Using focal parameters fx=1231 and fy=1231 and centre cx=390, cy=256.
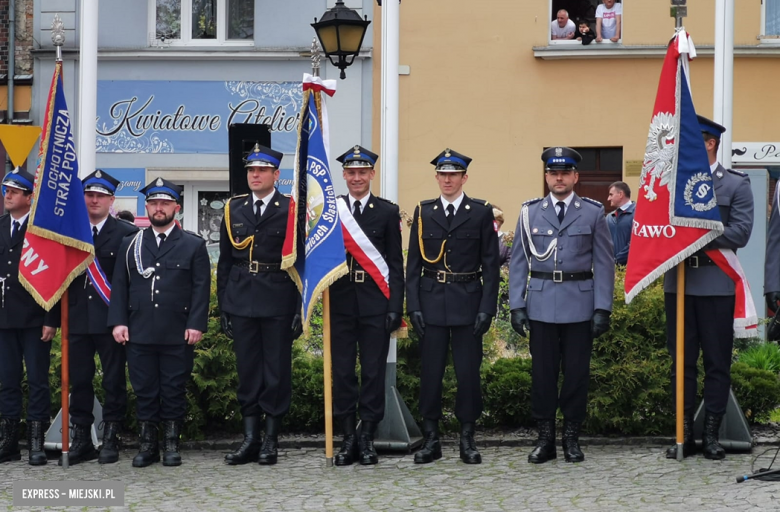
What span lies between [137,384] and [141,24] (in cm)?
1046

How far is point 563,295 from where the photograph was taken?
7973mm

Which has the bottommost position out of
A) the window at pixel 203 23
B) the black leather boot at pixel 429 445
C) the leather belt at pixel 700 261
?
the black leather boot at pixel 429 445

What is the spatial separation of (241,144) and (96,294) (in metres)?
2.05

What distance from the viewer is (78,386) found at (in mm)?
8477

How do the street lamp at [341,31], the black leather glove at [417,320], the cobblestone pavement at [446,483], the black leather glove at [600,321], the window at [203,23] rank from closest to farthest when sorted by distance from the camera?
the cobblestone pavement at [446,483] < the black leather glove at [600,321] < the black leather glove at [417,320] < the street lamp at [341,31] < the window at [203,23]

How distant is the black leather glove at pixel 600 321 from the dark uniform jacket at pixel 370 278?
4.20ft

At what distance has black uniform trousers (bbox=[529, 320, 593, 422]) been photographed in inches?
316

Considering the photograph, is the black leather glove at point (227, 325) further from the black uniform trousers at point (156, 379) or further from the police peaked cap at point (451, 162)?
the police peaked cap at point (451, 162)

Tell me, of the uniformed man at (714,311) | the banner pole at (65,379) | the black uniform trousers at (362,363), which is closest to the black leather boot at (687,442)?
the uniformed man at (714,311)

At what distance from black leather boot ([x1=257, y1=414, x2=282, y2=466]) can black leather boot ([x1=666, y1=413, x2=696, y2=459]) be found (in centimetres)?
259

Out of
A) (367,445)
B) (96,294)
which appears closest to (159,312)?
(96,294)

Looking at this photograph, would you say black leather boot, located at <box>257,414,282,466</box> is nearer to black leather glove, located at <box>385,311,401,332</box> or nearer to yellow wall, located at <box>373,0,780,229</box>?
black leather glove, located at <box>385,311,401,332</box>

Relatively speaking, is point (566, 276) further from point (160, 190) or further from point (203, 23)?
point (203, 23)

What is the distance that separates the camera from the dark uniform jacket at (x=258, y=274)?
8.22 metres
